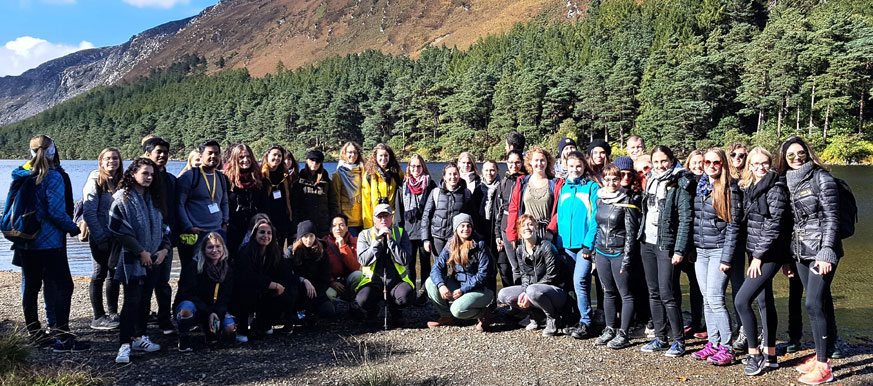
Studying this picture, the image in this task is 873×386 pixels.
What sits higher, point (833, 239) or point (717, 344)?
point (833, 239)

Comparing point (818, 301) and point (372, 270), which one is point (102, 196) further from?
point (818, 301)

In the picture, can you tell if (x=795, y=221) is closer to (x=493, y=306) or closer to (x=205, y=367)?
(x=493, y=306)

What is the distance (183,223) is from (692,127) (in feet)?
Answer: 175

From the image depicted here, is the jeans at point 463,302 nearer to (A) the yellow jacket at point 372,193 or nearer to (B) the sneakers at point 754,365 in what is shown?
(A) the yellow jacket at point 372,193

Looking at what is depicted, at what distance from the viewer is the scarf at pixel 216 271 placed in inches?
229

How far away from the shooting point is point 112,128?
14562cm

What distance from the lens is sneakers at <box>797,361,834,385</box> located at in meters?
4.68

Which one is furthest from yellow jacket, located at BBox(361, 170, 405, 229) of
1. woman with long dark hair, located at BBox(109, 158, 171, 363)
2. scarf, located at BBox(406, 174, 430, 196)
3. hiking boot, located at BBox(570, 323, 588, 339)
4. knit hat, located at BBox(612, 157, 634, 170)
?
knit hat, located at BBox(612, 157, 634, 170)

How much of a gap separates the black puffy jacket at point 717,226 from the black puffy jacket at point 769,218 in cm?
10

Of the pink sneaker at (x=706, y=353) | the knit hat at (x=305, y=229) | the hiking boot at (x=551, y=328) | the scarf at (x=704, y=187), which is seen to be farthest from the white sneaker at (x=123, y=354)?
the scarf at (x=704, y=187)

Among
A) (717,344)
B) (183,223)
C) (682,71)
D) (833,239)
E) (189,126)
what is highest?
(189,126)

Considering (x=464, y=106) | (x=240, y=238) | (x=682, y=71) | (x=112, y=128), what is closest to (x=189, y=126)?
(x=112, y=128)

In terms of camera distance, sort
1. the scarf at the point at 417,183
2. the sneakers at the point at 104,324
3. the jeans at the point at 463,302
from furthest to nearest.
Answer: the scarf at the point at 417,183, the sneakers at the point at 104,324, the jeans at the point at 463,302

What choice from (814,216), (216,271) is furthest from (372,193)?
(814,216)
